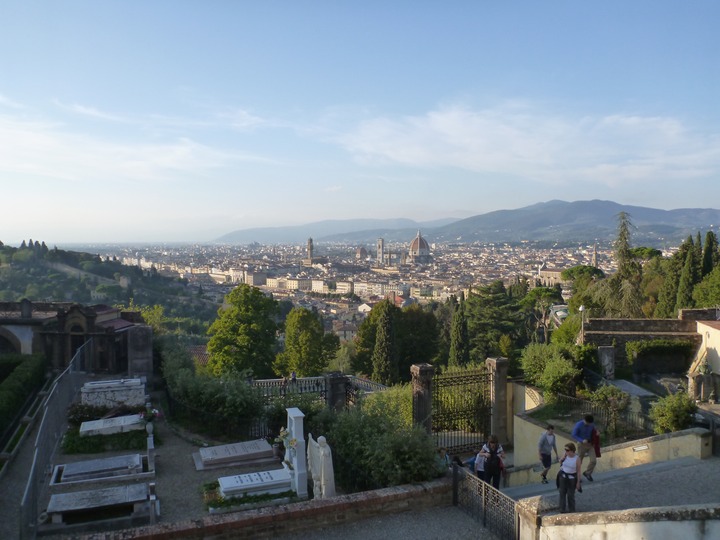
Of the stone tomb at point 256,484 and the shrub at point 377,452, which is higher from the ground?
the shrub at point 377,452

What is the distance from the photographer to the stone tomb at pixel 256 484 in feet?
23.8

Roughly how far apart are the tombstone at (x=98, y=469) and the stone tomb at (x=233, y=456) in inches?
33.1

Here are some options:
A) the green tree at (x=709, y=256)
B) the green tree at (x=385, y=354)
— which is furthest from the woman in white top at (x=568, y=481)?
the green tree at (x=709, y=256)

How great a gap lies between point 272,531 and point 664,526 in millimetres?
3516

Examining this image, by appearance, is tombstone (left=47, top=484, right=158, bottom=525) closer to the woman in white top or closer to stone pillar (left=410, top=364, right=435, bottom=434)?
the woman in white top

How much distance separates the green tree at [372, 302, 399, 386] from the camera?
24.0 metres

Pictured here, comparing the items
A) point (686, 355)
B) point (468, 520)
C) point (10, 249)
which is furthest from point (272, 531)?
point (10, 249)

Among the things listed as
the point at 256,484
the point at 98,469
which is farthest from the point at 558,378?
the point at 98,469

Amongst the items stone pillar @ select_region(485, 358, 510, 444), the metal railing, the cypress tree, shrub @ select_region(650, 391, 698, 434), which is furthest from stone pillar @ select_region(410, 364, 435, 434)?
the cypress tree

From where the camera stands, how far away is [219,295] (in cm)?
10762

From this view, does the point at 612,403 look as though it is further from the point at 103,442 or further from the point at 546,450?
the point at 103,442

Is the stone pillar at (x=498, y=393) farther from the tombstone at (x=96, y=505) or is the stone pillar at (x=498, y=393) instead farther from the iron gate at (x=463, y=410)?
the tombstone at (x=96, y=505)

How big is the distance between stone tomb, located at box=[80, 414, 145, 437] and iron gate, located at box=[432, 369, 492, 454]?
18.2 ft

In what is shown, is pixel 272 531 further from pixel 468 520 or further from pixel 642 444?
pixel 642 444
